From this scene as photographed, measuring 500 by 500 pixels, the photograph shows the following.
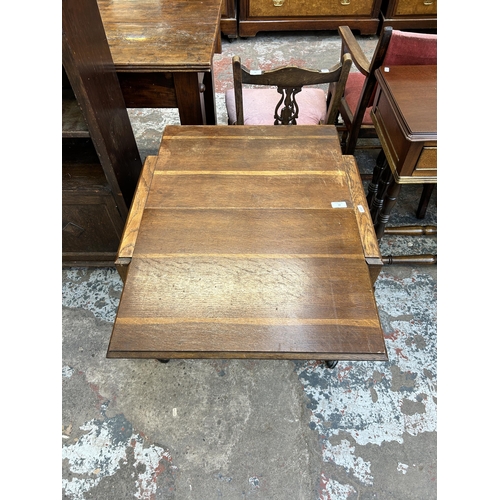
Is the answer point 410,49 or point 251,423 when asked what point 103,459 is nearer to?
point 251,423

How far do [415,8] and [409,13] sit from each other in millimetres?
62

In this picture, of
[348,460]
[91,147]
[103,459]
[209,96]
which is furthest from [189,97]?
[348,460]

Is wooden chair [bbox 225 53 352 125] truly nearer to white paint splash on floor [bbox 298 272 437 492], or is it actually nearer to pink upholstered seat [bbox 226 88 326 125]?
pink upholstered seat [bbox 226 88 326 125]

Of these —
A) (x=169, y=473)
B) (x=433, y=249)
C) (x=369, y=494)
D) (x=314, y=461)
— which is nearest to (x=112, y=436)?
(x=169, y=473)

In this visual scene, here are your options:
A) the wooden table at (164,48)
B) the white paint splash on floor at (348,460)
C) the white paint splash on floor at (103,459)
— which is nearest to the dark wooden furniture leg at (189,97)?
the wooden table at (164,48)

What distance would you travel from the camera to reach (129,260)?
40.4 inches

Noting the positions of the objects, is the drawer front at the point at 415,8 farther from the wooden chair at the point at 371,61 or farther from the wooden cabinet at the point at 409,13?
the wooden chair at the point at 371,61

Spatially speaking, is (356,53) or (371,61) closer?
(371,61)

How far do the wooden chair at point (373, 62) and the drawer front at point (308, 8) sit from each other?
1.86m

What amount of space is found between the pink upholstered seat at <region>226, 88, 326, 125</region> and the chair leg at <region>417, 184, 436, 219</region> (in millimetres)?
703

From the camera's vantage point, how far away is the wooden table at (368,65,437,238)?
129cm

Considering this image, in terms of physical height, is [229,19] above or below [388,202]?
above

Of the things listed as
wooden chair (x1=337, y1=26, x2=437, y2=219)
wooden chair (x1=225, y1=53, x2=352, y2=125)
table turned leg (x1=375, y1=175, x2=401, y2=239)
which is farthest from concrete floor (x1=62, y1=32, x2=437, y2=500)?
wooden chair (x1=225, y1=53, x2=352, y2=125)

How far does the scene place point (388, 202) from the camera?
5.16 feet
